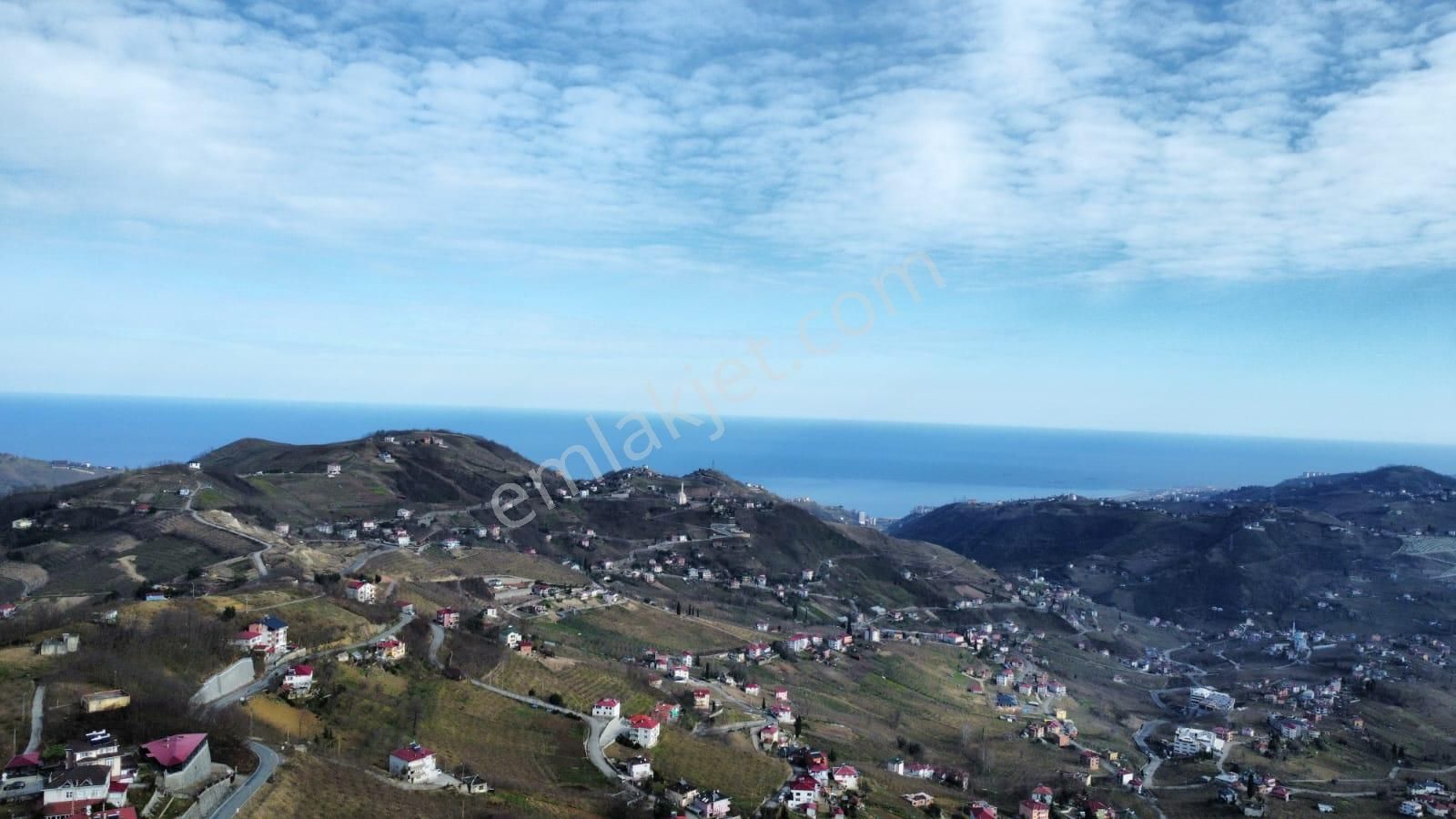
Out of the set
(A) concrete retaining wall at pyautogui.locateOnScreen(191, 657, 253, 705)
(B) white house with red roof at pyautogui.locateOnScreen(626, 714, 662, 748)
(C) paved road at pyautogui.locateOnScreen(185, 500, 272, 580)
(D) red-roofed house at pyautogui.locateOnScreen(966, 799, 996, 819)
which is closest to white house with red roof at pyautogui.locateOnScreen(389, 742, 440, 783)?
(A) concrete retaining wall at pyautogui.locateOnScreen(191, 657, 253, 705)

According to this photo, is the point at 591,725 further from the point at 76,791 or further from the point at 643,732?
the point at 76,791

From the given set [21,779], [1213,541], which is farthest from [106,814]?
[1213,541]

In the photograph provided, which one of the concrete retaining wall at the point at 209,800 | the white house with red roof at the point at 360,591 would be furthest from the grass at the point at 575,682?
the concrete retaining wall at the point at 209,800

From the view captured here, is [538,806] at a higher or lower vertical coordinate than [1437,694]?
higher

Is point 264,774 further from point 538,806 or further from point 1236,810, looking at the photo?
point 1236,810

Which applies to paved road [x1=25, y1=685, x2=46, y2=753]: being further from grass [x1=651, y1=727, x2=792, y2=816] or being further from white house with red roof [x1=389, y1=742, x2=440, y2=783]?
grass [x1=651, y1=727, x2=792, y2=816]

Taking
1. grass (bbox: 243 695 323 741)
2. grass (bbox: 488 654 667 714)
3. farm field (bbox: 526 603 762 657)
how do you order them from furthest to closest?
farm field (bbox: 526 603 762 657) < grass (bbox: 488 654 667 714) < grass (bbox: 243 695 323 741)

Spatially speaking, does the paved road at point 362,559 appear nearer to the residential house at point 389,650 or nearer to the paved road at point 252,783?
the residential house at point 389,650

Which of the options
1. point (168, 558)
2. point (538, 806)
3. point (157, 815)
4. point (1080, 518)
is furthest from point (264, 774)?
point (1080, 518)
